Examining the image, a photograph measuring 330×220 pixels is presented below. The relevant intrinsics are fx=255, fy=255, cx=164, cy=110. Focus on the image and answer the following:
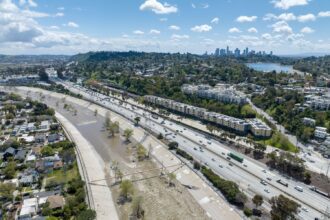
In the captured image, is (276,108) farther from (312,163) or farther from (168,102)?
(168,102)

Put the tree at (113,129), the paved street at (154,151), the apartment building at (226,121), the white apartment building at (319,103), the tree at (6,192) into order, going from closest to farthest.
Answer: the paved street at (154,151), the tree at (6,192), the apartment building at (226,121), the tree at (113,129), the white apartment building at (319,103)

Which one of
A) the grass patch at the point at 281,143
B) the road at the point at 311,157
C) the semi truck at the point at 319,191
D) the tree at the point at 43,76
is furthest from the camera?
the tree at the point at 43,76

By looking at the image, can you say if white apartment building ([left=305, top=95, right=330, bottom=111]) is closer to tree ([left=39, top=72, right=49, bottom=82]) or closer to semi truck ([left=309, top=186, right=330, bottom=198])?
semi truck ([left=309, top=186, right=330, bottom=198])

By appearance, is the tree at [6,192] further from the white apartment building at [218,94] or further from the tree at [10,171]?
the white apartment building at [218,94]

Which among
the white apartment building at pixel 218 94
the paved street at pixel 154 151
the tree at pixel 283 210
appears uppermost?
the white apartment building at pixel 218 94

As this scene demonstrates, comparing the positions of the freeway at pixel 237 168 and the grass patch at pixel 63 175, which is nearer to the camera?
the freeway at pixel 237 168

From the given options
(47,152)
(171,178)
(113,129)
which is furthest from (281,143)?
(47,152)

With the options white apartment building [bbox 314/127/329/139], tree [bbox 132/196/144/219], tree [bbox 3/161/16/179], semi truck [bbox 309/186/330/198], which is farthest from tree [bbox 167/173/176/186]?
white apartment building [bbox 314/127/329/139]

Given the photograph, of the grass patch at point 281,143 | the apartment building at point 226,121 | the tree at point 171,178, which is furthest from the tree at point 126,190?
the apartment building at point 226,121
